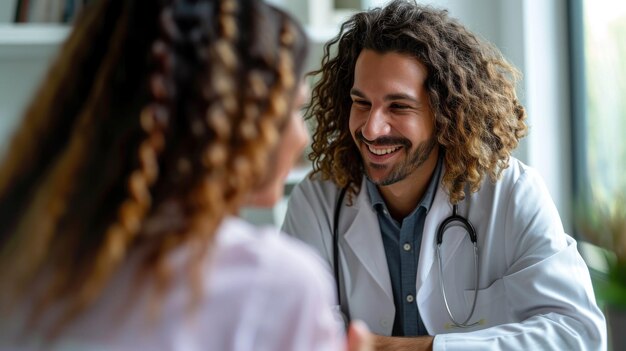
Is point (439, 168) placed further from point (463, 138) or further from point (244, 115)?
point (244, 115)

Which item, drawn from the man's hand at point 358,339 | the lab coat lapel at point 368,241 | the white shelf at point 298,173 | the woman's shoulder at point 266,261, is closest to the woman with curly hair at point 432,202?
the lab coat lapel at point 368,241

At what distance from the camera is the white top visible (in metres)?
0.66

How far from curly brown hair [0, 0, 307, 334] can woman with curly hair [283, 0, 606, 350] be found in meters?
0.97

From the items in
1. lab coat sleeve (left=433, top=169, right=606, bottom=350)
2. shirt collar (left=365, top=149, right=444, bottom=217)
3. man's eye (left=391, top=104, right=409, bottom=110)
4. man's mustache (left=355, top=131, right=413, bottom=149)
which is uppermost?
man's eye (left=391, top=104, right=409, bottom=110)

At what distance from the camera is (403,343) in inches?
61.6

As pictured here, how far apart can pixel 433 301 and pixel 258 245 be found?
43.7 inches

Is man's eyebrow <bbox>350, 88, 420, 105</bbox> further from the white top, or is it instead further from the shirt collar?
the white top

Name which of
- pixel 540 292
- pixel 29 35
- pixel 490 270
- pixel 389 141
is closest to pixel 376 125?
pixel 389 141

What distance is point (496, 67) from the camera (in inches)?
78.5

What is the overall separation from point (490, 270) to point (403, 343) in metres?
0.31

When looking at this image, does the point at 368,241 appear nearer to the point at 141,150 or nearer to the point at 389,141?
the point at 389,141

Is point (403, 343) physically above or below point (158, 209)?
below

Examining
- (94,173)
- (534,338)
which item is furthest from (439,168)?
(94,173)

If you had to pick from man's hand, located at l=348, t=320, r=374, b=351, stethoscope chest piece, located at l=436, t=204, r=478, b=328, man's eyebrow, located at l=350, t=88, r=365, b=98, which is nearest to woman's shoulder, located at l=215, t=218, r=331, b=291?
man's hand, located at l=348, t=320, r=374, b=351
